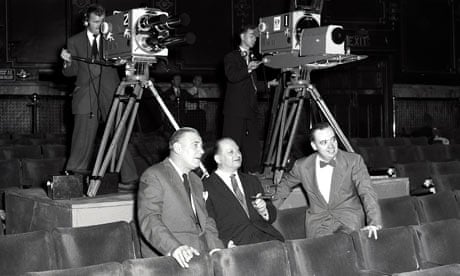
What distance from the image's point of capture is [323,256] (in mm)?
3285

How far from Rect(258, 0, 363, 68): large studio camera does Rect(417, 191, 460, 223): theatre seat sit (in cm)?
110

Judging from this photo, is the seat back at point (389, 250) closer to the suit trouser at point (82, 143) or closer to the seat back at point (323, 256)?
the seat back at point (323, 256)

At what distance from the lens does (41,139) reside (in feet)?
25.5

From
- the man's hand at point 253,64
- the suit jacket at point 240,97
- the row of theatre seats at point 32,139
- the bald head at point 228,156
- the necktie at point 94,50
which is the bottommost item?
the row of theatre seats at point 32,139

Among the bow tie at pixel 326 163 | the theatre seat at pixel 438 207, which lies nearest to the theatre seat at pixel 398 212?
the theatre seat at pixel 438 207

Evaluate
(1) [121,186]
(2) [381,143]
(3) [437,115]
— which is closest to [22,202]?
(1) [121,186]

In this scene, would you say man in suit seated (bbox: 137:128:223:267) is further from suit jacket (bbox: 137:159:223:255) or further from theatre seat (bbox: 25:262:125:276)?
theatre seat (bbox: 25:262:125:276)

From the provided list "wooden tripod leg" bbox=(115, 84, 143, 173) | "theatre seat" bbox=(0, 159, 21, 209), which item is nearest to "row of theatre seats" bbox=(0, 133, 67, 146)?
"theatre seat" bbox=(0, 159, 21, 209)

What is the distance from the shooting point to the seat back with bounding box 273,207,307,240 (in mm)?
4035

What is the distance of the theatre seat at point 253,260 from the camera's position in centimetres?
293

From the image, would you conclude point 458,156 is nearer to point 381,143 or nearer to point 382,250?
point 381,143

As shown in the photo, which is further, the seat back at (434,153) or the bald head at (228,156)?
the seat back at (434,153)

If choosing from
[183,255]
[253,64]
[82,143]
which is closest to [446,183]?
[253,64]

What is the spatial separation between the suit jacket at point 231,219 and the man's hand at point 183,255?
0.83 metres
